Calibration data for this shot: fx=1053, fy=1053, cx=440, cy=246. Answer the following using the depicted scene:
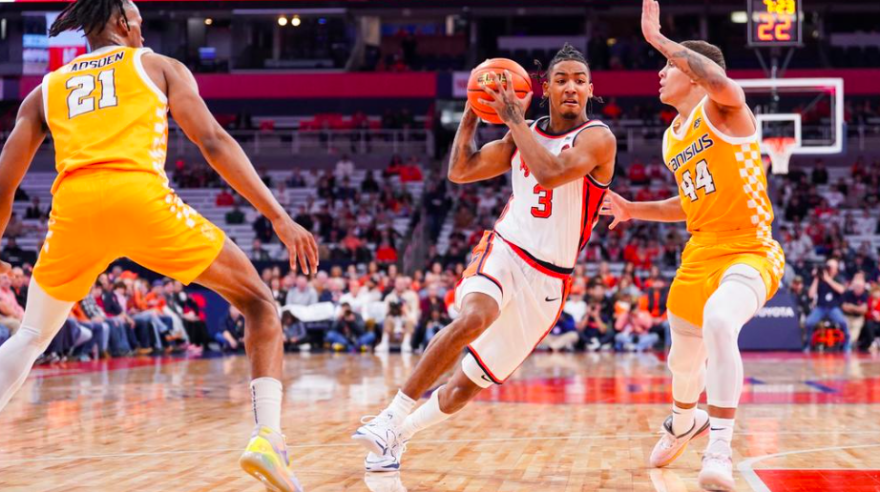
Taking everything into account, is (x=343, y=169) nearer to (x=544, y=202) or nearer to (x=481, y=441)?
(x=481, y=441)

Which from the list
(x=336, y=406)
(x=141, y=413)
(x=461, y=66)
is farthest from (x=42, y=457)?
(x=461, y=66)

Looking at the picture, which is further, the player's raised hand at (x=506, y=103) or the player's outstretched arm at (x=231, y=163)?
the player's raised hand at (x=506, y=103)

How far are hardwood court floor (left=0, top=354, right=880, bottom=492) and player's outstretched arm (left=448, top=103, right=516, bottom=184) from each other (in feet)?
5.04

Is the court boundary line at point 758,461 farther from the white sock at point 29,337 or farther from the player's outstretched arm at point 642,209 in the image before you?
the white sock at point 29,337

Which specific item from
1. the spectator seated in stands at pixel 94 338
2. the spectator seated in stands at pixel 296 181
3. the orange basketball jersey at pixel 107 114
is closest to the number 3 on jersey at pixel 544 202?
the orange basketball jersey at pixel 107 114

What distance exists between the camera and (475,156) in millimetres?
5578

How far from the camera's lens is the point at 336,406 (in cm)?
868

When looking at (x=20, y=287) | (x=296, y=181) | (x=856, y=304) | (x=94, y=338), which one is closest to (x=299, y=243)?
(x=20, y=287)

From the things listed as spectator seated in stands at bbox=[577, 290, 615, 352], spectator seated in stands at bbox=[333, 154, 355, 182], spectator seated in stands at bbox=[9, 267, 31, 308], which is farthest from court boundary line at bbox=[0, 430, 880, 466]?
spectator seated in stands at bbox=[333, 154, 355, 182]

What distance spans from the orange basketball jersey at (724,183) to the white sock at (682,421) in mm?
960

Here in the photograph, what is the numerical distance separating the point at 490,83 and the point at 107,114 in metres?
1.93

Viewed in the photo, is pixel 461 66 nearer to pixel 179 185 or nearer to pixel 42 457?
pixel 179 185

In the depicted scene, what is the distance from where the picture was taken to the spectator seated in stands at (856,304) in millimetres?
17438

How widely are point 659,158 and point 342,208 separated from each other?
8.44 m
